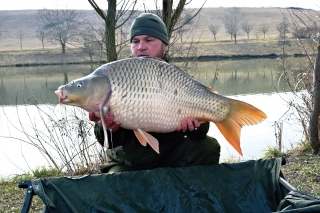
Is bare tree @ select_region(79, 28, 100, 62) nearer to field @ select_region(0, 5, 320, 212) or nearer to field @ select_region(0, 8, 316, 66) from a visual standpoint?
field @ select_region(0, 5, 320, 212)

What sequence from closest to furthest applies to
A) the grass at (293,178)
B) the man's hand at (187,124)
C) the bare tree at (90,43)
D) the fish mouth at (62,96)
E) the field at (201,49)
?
the fish mouth at (62,96), the man's hand at (187,124), the grass at (293,178), the field at (201,49), the bare tree at (90,43)

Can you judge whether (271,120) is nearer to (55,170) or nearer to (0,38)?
(55,170)

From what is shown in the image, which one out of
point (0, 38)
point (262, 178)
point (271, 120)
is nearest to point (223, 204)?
point (262, 178)

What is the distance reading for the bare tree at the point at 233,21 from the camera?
3442cm

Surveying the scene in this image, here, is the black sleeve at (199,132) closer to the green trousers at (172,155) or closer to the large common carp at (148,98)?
the green trousers at (172,155)

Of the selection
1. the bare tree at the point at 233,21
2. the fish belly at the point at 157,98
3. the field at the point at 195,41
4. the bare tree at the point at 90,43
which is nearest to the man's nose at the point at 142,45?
the fish belly at the point at 157,98

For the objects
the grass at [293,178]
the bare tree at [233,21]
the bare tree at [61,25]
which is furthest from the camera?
the bare tree at [233,21]

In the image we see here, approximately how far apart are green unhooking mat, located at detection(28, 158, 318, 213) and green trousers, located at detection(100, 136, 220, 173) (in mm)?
156

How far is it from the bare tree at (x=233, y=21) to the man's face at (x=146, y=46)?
31.9 metres

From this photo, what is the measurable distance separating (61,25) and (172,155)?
35.3 m

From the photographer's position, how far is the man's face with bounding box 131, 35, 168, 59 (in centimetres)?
189

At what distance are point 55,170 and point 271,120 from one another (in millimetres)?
3243

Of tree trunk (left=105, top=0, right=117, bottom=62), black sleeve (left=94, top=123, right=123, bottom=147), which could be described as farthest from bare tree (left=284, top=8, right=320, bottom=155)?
black sleeve (left=94, top=123, right=123, bottom=147)

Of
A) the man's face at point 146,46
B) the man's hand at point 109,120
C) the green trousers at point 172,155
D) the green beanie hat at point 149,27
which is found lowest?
the green trousers at point 172,155
